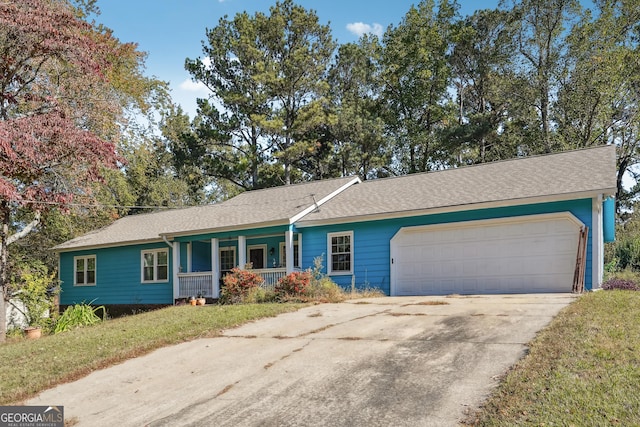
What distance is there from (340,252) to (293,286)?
3.40 m

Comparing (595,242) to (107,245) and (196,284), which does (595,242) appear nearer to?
(196,284)

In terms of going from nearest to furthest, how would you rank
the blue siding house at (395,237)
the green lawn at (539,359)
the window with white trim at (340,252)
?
the green lawn at (539,359)
the blue siding house at (395,237)
the window with white trim at (340,252)

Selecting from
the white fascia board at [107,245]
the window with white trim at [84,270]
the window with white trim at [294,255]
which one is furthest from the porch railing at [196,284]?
the window with white trim at [84,270]

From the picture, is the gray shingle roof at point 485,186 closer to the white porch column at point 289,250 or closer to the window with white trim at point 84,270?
the white porch column at point 289,250

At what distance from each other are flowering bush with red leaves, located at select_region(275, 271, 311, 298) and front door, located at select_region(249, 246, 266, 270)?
587cm

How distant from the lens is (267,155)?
33812 millimetres

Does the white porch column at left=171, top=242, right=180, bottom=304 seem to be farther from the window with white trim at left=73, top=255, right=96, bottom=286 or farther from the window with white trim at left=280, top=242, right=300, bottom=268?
the window with white trim at left=73, top=255, right=96, bottom=286

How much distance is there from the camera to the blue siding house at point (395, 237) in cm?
1347

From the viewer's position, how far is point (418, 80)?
3297 cm

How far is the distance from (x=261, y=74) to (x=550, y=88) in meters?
16.8

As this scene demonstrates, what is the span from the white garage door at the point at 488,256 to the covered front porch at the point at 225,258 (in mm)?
3873

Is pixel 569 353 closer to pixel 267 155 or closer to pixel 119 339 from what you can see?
pixel 119 339

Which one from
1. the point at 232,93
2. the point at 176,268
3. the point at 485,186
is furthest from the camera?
the point at 232,93

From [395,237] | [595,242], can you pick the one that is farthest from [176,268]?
[595,242]
